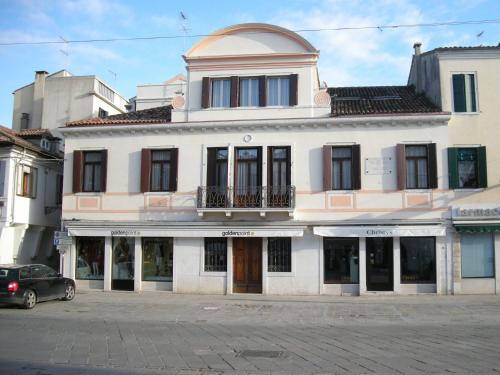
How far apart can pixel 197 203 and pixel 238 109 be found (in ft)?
14.5

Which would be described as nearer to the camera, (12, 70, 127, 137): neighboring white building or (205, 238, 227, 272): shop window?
(205, 238, 227, 272): shop window

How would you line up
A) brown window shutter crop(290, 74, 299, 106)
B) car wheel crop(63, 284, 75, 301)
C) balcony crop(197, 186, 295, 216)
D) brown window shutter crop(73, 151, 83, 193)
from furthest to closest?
brown window shutter crop(73, 151, 83, 193) < brown window shutter crop(290, 74, 299, 106) < balcony crop(197, 186, 295, 216) < car wheel crop(63, 284, 75, 301)

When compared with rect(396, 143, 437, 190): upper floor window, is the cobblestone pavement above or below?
below

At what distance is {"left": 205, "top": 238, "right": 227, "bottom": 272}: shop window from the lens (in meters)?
22.9

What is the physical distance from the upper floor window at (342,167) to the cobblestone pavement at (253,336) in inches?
189

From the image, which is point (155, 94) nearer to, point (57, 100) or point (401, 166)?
point (57, 100)

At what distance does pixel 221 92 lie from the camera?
930 inches

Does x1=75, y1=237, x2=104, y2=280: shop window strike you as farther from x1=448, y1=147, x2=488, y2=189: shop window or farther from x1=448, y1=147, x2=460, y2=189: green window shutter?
x1=448, y1=147, x2=488, y2=189: shop window

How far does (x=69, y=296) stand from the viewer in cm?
2014

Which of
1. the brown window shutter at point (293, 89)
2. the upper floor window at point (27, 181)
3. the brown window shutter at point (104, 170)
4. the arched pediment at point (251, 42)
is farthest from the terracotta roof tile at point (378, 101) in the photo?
the upper floor window at point (27, 181)

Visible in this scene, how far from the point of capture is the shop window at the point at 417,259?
21.8 m

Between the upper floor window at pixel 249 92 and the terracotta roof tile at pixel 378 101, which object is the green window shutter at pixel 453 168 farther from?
the upper floor window at pixel 249 92

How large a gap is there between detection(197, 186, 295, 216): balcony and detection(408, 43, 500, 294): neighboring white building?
6722 mm

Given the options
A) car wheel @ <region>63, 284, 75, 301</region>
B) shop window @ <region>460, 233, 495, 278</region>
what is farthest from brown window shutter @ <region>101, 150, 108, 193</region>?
shop window @ <region>460, 233, 495, 278</region>
